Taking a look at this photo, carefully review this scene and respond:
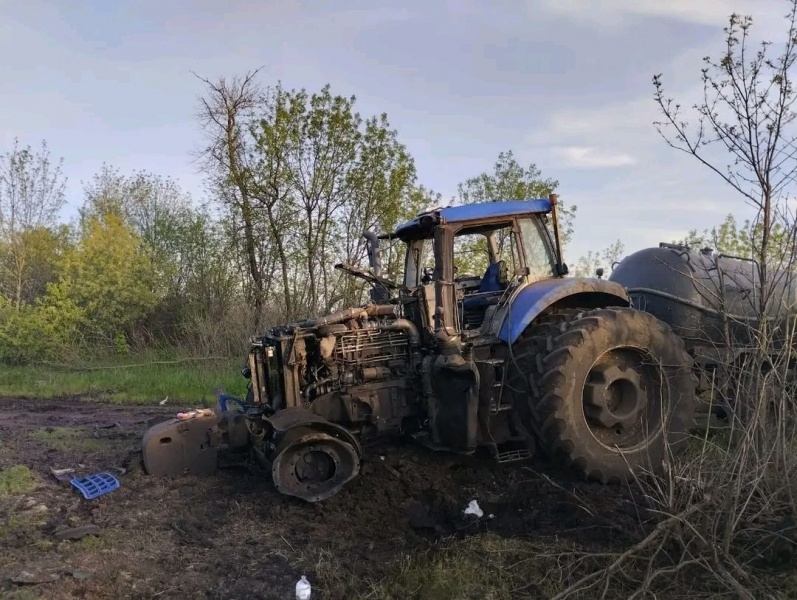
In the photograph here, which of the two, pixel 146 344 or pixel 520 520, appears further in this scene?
pixel 146 344

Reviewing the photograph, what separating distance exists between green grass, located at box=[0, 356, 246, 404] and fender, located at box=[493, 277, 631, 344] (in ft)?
22.8

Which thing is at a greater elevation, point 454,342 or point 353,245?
point 353,245

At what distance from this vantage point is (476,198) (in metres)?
21.9

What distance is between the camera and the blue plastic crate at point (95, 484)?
18.3 ft

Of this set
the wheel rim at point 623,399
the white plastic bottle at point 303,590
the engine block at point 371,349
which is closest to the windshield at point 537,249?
the wheel rim at point 623,399

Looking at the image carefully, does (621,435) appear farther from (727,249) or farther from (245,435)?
(727,249)

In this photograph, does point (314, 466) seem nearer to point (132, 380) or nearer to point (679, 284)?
point (679, 284)

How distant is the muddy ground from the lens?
4.02 meters

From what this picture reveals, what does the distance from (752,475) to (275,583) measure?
8.89ft

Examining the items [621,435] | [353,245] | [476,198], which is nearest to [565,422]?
[621,435]

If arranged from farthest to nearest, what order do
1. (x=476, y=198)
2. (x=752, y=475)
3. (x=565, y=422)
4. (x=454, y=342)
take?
(x=476, y=198)
(x=454, y=342)
(x=565, y=422)
(x=752, y=475)

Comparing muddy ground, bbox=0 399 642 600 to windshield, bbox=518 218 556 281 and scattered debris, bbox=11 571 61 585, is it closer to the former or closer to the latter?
scattered debris, bbox=11 571 61 585

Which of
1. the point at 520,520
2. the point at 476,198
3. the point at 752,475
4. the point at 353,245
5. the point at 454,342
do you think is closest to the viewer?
the point at 752,475

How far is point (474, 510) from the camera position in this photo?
16.8 feet
